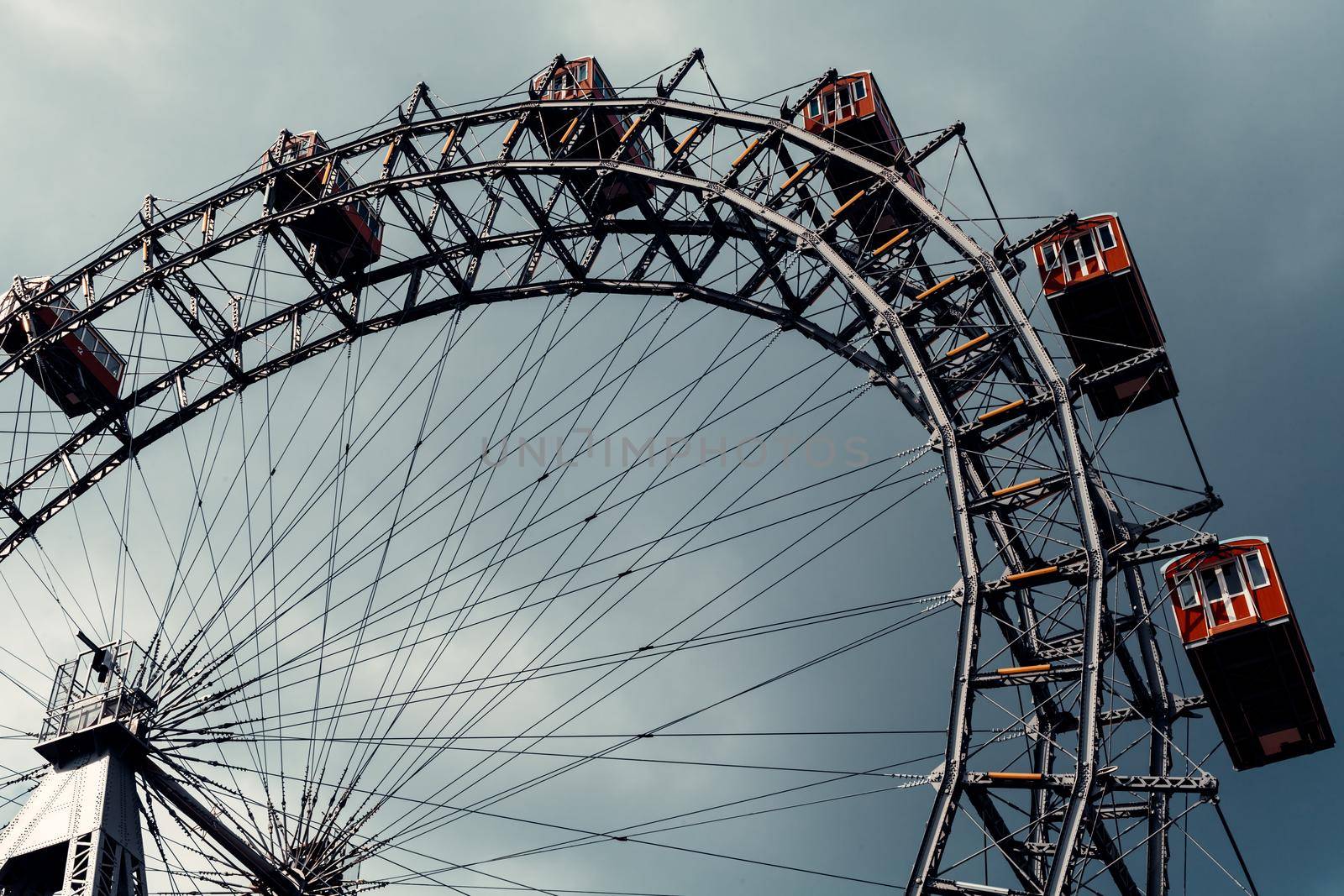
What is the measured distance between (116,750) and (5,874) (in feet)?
8.50

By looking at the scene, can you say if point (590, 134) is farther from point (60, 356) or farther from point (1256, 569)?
point (1256, 569)

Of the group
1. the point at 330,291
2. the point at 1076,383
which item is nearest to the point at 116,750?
the point at 330,291

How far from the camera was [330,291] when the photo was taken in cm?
3228

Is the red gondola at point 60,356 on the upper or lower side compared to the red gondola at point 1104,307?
upper

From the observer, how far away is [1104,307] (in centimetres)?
2592

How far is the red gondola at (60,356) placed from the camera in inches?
1319

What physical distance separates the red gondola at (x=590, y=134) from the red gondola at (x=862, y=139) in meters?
3.57

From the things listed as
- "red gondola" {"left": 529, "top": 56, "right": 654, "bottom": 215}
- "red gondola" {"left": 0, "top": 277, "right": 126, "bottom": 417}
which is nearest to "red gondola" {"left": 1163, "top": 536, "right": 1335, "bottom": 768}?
"red gondola" {"left": 529, "top": 56, "right": 654, "bottom": 215}

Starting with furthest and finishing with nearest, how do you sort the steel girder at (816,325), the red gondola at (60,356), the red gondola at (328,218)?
the red gondola at (60,356) → the red gondola at (328,218) → the steel girder at (816,325)

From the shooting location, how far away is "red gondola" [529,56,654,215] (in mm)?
29391

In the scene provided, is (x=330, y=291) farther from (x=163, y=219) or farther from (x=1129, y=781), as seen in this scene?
(x=1129, y=781)

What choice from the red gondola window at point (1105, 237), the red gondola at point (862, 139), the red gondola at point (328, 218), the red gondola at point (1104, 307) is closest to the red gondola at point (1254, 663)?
the red gondola at point (1104, 307)

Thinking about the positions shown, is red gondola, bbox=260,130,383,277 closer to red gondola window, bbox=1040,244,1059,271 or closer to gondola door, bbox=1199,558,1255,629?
red gondola window, bbox=1040,244,1059,271

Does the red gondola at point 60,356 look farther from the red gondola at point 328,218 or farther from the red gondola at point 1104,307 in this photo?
the red gondola at point 1104,307
